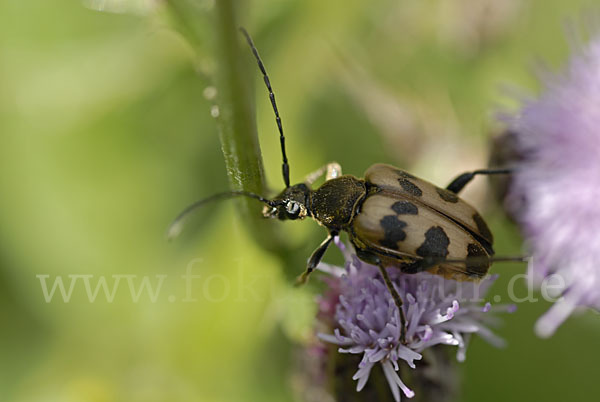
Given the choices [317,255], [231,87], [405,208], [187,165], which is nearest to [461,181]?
[405,208]

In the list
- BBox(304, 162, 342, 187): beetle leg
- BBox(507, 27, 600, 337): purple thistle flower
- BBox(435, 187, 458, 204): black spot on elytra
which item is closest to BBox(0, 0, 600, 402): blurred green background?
BBox(507, 27, 600, 337): purple thistle flower

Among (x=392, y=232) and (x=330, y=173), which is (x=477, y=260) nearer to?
(x=392, y=232)

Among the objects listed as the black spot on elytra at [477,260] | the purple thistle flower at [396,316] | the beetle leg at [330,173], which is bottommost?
the purple thistle flower at [396,316]

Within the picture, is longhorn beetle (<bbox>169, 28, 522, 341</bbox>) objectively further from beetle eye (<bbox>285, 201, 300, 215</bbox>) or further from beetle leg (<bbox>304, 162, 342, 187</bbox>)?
beetle leg (<bbox>304, 162, 342, 187</bbox>)

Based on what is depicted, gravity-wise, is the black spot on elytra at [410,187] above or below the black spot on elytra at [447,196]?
above

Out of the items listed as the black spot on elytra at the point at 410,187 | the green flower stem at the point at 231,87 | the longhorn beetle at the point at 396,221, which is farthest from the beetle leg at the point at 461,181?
the green flower stem at the point at 231,87

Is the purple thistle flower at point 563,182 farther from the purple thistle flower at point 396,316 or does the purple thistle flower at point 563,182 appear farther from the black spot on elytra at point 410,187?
the black spot on elytra at point 410,187
